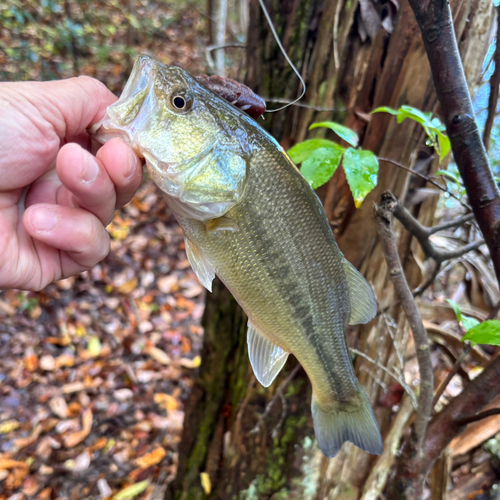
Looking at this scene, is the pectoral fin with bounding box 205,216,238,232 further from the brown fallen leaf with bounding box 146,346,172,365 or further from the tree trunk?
the brown fallen leaf with bounding box 146,346,172,365

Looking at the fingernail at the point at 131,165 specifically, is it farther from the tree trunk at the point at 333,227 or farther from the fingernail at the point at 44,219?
the tree trunk at the point at 333,227

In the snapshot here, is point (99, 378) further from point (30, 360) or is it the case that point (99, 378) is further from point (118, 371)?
point (30, 360)

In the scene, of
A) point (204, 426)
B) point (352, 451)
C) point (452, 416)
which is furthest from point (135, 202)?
point (452, 416)

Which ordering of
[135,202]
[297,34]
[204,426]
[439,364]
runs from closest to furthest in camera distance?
[297,34], [439,364], [204,426], [135,202]

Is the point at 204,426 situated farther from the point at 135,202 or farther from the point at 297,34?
the point at 135,202

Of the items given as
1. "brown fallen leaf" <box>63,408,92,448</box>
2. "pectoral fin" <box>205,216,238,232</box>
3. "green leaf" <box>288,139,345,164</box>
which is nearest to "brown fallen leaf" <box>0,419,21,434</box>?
"brown fallen leaf" <box>63,408,92,448</box>

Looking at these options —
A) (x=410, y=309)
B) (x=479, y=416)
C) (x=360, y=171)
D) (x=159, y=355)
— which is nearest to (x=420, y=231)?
(x=410, y=309)
